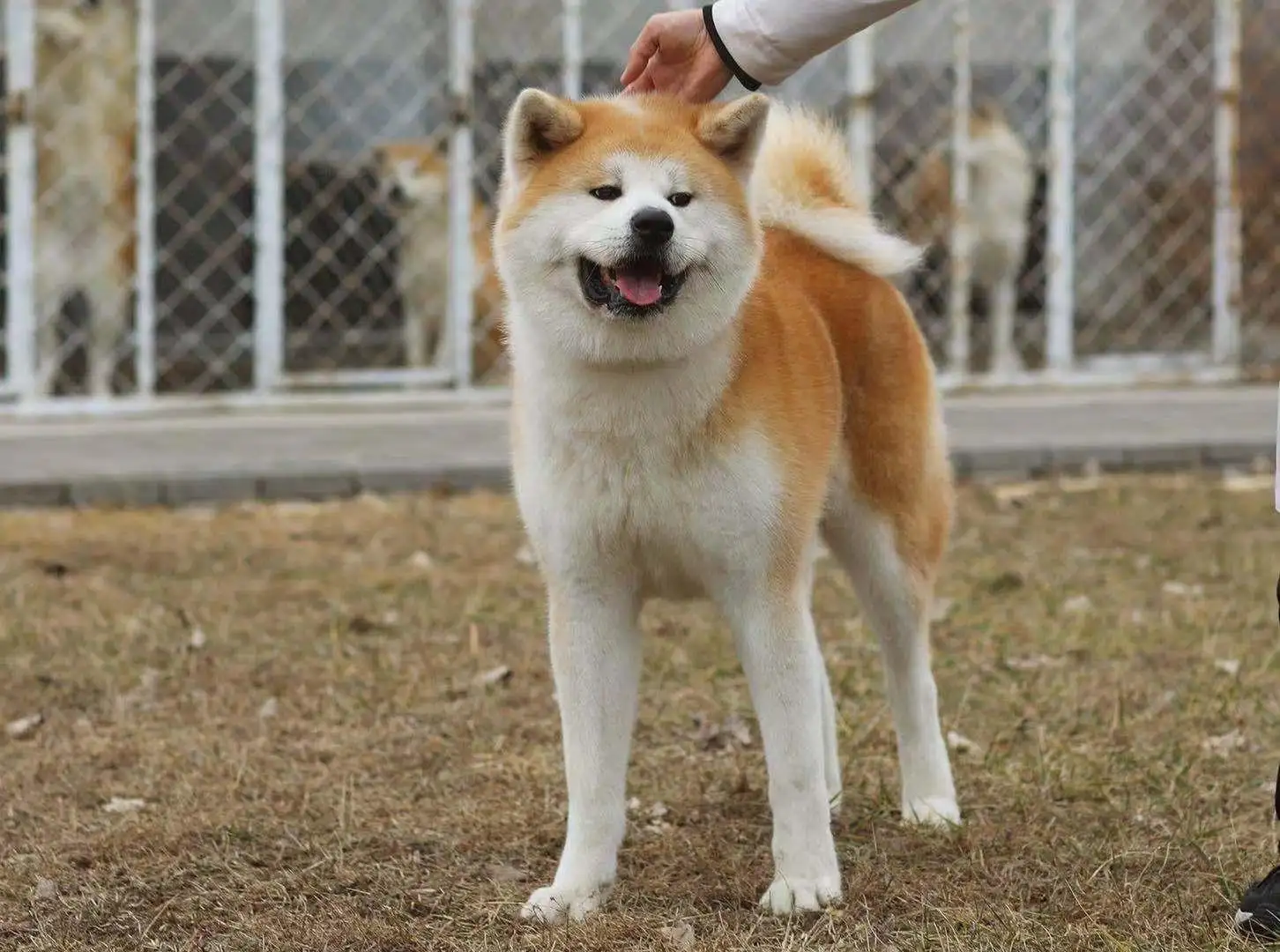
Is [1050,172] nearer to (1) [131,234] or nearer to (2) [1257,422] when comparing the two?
(2) [1257,422]

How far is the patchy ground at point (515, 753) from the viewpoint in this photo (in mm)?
2518

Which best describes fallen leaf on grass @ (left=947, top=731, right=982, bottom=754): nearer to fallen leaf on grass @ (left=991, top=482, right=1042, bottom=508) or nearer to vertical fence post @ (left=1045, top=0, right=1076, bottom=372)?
fallen leaf on grass @ (left=991, top=482, right=1042, bottom=508)

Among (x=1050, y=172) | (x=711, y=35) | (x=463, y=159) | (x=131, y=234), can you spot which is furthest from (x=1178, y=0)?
(x=711, y=35)

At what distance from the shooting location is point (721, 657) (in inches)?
157

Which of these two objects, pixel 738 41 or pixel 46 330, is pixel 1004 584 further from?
pixel 46 330

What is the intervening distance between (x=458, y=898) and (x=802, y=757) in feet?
1.69

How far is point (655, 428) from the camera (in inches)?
94.2

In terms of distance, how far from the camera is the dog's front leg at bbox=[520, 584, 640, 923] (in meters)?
2.50

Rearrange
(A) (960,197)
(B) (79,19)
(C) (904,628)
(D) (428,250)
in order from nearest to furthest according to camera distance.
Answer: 1. (C) (904,628)
2. (B) (79,19)
3. (D) (428,250)
4. (A) (960,197)

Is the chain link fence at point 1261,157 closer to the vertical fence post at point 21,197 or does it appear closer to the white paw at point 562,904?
the vertical fence post at point 21,197

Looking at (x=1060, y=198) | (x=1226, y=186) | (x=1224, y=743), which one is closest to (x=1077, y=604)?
(x=1224, y=743)

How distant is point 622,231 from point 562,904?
0.89m

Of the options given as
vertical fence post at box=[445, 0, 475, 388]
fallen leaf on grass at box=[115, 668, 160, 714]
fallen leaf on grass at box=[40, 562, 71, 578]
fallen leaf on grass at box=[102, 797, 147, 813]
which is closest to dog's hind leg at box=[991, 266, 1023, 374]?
vertical fence post at box=[445, 0, 475, 388]

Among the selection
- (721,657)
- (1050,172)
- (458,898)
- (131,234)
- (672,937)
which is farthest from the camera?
(1050,172)
